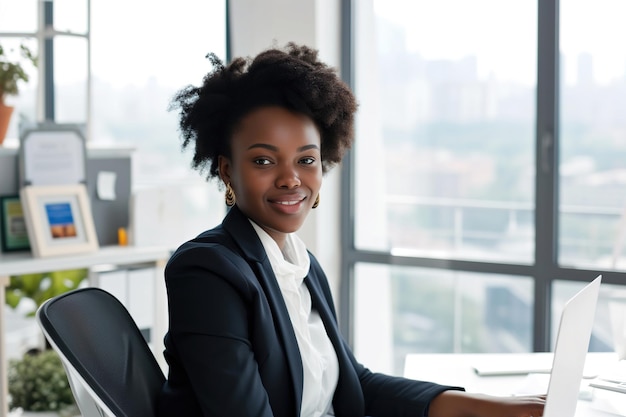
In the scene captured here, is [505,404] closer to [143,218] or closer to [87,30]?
[143,218]

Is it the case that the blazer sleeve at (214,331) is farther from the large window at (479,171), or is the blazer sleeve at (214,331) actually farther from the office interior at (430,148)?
the large window at (479,171)

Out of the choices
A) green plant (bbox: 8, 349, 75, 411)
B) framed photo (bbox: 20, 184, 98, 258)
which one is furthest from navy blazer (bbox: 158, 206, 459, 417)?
green plant (bbox: 8, 349, 75, 411)

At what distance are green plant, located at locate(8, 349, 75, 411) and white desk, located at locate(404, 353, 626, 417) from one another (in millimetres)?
1682

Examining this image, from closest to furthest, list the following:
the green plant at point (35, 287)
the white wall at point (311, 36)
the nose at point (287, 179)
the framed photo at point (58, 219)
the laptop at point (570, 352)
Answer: the laptop at point (570, 352)
the nose at point (287, 179)
the framed photo at point (58, 219)
the green plant at point (35, 287)
the white wall at point (311, 36)

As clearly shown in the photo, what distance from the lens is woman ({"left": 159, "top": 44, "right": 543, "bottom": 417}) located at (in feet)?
Answer: 4.74

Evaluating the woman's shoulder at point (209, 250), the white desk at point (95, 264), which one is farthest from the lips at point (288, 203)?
the white desk at point (95, 264)

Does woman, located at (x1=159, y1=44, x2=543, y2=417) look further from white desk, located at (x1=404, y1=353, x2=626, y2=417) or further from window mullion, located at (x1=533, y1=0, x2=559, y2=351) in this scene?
window mullion, located at (x1=533, y1=0, x2=559, y2=351)

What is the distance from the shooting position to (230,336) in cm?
143

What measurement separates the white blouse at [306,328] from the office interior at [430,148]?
5.14ft

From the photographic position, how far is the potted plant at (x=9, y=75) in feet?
9.81

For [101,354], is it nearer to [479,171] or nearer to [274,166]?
[274,166]

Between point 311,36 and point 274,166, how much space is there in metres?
1.92

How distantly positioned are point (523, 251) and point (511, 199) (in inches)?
12.4

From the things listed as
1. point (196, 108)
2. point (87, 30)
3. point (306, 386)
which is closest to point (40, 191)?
point (87, 30)
